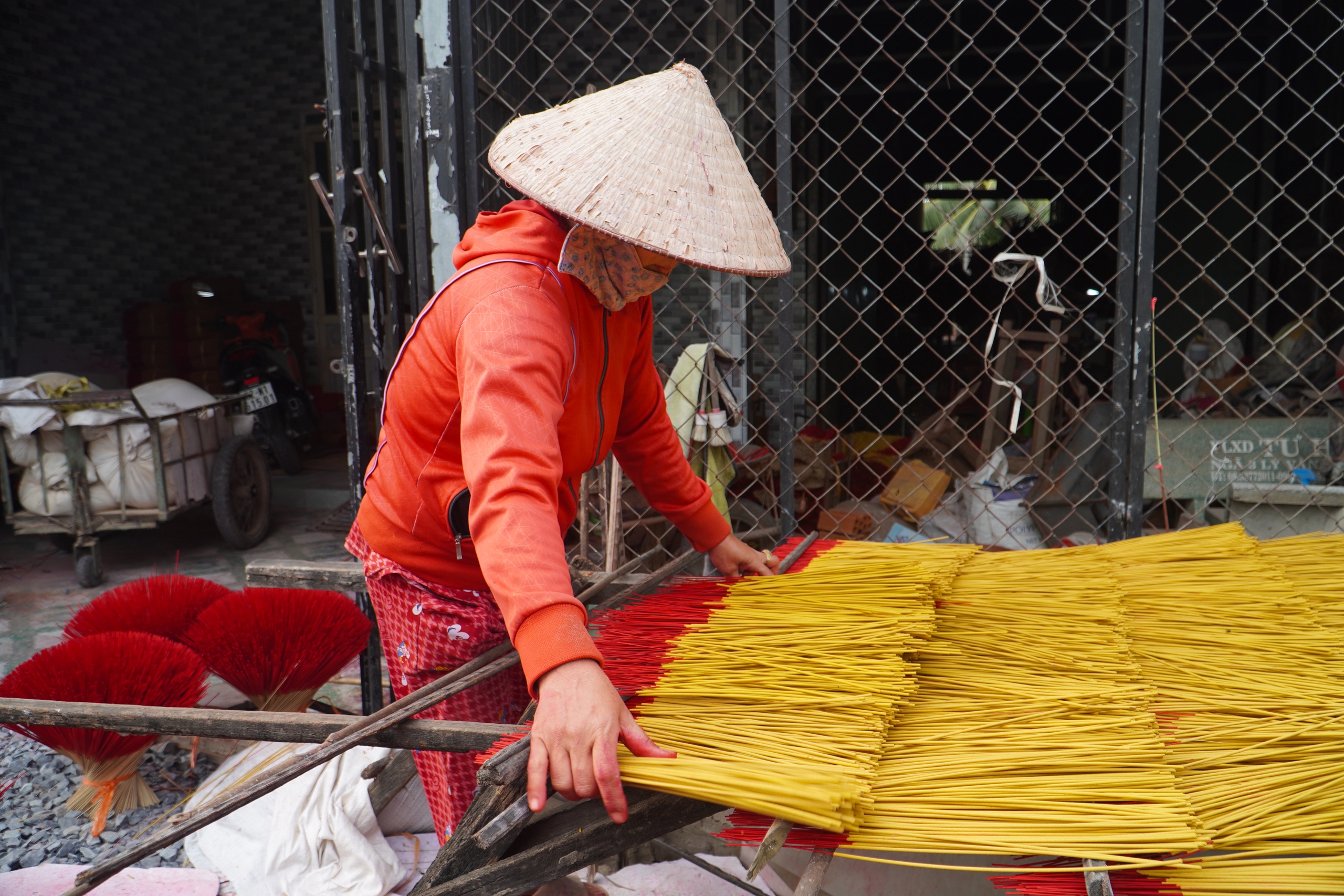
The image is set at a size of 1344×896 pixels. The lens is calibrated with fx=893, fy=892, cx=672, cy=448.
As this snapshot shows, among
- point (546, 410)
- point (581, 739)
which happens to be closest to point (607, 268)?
point (546, 410)

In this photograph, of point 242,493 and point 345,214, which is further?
point 242,493

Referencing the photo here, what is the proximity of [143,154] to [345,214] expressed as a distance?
7915 millimetres

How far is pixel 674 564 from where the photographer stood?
1.98 metres

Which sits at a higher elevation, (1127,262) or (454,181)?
(454,181)

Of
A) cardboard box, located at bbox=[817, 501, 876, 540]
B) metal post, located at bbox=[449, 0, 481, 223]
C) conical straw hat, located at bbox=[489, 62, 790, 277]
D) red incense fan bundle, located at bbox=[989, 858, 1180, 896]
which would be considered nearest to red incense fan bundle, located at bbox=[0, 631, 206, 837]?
metal post, located at bbox=[449, 0, 481, 223]

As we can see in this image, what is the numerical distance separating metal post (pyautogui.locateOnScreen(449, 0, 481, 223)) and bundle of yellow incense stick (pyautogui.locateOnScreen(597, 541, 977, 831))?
1349 millimetres

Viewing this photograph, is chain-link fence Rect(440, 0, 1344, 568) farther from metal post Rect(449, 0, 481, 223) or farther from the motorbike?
the motorbike

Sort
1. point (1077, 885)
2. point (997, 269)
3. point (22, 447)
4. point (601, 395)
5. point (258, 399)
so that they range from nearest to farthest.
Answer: point (1077, 885) < point (601, 395) < point (997, 269) < point (22, 447) < point (258, 399)

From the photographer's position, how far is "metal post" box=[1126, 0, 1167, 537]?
236 centimetres

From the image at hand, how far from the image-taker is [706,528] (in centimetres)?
196

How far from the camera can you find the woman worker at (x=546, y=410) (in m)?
1.21

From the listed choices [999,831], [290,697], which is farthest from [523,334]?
[290,697]

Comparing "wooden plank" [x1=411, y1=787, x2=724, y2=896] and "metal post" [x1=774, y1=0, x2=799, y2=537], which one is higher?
"metal post" [x1=774, y1=0, x2=799, y2=537]

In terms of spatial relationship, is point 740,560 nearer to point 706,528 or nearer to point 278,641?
point 706,528
